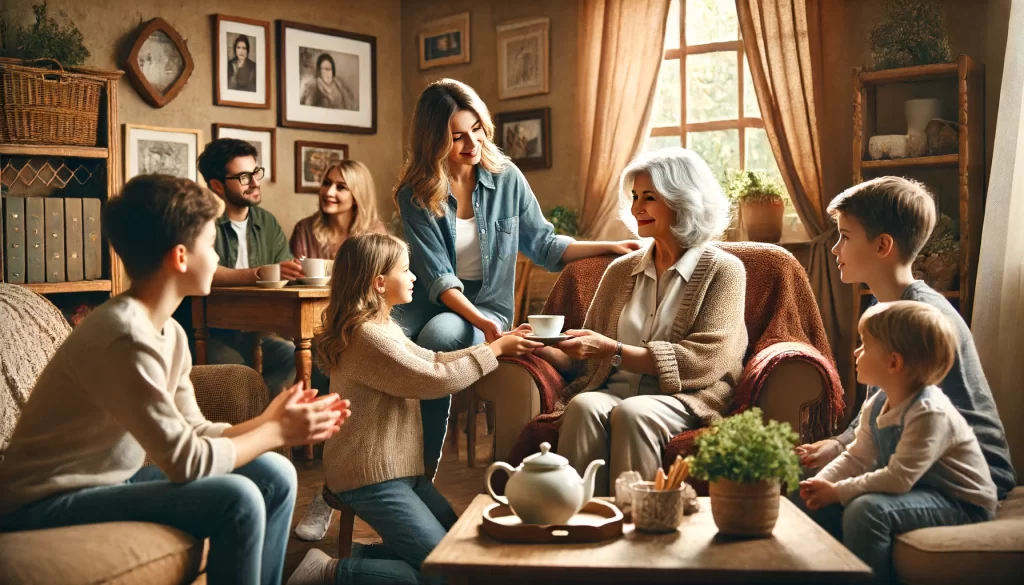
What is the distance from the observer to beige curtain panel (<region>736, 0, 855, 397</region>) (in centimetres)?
468

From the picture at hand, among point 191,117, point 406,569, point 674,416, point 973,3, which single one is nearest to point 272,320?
point 406,569

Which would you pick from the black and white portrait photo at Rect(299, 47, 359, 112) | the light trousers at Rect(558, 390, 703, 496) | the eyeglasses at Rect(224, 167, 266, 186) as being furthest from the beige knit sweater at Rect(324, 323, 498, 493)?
the black and white portrait photo at Rect(299, 47, 359, 112)

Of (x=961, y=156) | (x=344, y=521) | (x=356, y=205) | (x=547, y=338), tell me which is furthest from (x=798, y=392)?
(x=356, y=205)

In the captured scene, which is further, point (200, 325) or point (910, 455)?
point (200, 325)

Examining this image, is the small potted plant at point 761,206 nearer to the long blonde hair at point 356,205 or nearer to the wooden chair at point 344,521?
the long blonde hair at point 356,205

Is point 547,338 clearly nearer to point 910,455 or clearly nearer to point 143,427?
point 910,455

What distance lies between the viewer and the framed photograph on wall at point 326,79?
5906 mm

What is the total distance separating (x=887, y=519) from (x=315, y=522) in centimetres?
197

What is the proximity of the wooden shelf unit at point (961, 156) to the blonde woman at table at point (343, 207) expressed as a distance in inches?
89.3

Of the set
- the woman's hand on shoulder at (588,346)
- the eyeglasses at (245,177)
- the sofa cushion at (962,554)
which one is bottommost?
the sofa cushion at (962,554)

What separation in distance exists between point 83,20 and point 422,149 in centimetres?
288

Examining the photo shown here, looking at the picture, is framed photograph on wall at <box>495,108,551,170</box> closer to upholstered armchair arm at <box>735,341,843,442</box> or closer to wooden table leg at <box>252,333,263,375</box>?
wooden table leg at <box>252,333,263,375</box>

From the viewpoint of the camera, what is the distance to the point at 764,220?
468 centimetres

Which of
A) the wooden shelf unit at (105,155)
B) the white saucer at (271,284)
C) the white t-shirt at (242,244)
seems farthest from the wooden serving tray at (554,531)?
the wooden shelf unit at (105,155)
